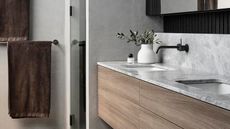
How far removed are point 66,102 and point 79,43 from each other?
2.02 ft

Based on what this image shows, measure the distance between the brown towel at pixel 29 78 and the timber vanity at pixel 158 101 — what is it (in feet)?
1.92

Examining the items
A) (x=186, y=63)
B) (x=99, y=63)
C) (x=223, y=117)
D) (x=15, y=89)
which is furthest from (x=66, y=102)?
(x=223, y=117)

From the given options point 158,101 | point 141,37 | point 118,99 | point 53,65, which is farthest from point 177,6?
point 53,65

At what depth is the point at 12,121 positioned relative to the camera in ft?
10.8

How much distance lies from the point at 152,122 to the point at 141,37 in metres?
1.03

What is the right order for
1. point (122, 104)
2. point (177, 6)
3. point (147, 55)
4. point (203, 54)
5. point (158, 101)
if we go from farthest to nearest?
point (147, 55) → point (177, 6) → point (122, 104) → point (203, 54) → point (158, 101)

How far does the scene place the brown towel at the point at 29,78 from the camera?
314 cm

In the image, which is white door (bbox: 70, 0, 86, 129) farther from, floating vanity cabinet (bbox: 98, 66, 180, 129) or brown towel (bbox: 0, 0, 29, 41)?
brown towel (bbox: 0, 0, 29, 41)

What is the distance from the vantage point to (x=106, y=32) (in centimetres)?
296

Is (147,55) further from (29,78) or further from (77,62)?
(29,78)

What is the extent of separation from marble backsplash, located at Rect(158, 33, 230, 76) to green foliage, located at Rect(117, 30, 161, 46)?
14 cm

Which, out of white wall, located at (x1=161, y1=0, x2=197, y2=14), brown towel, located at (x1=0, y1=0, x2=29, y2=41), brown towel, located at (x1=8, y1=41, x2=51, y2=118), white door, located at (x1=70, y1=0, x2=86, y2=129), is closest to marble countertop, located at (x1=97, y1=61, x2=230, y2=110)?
white wall, located at (x1=161, y1=0, x2=197, y2=14)

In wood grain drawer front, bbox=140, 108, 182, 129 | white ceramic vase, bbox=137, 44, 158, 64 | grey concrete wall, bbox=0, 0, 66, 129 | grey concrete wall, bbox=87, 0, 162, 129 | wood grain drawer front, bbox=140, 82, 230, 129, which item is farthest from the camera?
grey concrete wall, bbox=0, 0, 66, 129

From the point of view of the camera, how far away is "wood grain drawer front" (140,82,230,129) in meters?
1.34
